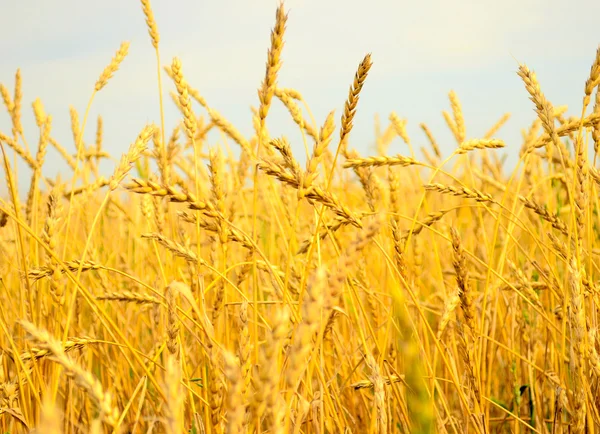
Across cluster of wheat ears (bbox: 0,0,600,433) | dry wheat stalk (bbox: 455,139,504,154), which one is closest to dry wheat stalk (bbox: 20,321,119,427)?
cluster of wheat ears (bbox: 0,0,600,433)

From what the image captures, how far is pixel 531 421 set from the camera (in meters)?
1.89

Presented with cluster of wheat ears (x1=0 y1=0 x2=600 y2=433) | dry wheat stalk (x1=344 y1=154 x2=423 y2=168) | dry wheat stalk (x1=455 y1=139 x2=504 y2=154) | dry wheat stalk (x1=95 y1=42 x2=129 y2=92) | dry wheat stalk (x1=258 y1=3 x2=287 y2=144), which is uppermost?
dry wheat stalk (x1=95 y1=42 x2=129 y2=92)

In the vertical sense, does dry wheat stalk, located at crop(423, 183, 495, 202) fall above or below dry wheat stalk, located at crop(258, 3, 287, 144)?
below

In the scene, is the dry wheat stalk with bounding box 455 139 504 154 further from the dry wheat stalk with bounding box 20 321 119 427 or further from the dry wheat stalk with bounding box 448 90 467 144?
the dry wheat stalk with bounding box 20 321 119 427

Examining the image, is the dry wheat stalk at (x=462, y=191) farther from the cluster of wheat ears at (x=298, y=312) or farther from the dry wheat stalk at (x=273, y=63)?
the dry wheat stalk at (x=273, y=63)

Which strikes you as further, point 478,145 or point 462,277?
point 478,145

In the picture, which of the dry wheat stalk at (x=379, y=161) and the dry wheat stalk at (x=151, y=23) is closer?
the dry wheat stalk at (x=379, y=161)

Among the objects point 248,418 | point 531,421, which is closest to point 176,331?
point 248,418

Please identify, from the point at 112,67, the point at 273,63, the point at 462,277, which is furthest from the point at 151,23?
the point at 462,277

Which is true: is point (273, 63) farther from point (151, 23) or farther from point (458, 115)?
point (458, 115)

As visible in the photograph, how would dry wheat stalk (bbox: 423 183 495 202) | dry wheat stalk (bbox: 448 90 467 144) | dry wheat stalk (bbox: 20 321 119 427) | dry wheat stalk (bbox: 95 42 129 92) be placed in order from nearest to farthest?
1. dry wheat stalk (bbox: 20 321 119 427)
2. dry wheat stalk (bbox: 423 183 495 202)
3. dry wheat stalk (bbox: 95 42 129 92)
4. dry wheat stalk (bbox: 448 90 467 144)

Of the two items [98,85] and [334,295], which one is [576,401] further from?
[98,85]

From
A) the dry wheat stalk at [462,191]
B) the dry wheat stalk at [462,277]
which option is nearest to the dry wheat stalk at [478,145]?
the dry wheat stalk at [462,191]

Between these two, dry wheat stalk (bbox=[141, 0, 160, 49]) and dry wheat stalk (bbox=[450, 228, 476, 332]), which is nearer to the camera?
dry wheat stalk (bbox=[450, 228, 476, 332])
